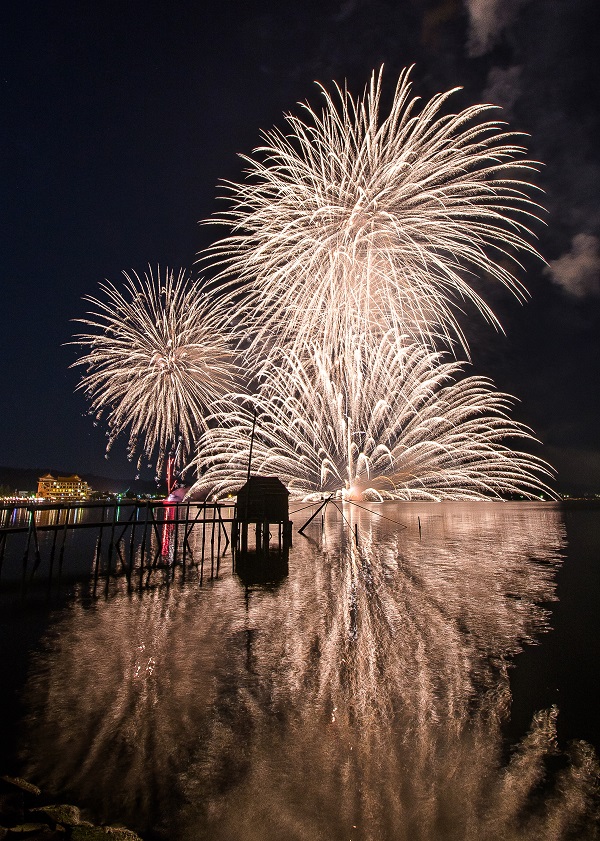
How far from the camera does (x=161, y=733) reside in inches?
305

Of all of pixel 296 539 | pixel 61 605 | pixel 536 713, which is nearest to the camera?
pixel 536 713

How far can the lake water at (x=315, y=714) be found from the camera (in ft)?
19.2

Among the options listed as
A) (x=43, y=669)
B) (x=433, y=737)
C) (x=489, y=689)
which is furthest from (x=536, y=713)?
(x=43, y=669)

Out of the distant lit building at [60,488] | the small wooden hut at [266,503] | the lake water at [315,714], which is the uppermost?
the distant lit building at [60,488]

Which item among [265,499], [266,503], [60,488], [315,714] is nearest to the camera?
[315,714]

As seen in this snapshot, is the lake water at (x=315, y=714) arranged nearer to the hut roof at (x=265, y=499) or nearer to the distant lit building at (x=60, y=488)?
the hut roof at (x=265, y=499)

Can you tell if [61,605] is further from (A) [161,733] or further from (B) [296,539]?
(B) [296,539]

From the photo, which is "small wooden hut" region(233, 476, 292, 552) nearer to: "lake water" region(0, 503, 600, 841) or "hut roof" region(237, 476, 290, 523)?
"hut roof" region(237, 476, 290, 523)

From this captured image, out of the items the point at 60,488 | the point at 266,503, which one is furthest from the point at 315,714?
the point at 60,488

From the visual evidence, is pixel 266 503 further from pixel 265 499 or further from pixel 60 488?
pixel 60 488

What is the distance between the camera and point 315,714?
8367 mm

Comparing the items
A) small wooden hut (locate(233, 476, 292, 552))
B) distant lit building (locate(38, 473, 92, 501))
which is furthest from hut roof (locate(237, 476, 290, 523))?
distant lit building (locate(38, 473, 92, 501))

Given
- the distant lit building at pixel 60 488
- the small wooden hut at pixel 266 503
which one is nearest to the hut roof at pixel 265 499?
the small wooden hut at pixel 266 503

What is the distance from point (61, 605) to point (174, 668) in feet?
29.9
